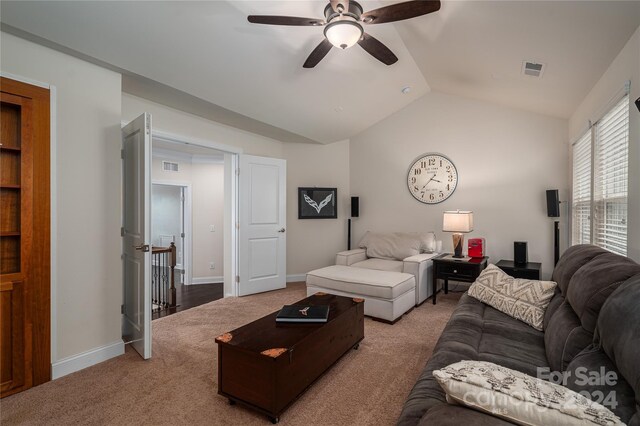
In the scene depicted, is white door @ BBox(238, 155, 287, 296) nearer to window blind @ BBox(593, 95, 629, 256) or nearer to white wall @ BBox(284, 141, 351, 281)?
white wall @ BBox(284, 141, 351, 281)

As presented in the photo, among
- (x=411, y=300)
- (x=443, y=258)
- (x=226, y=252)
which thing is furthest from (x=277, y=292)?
(x=443, y=258)

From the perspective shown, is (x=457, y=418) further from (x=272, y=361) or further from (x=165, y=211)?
(x=165, y=211)

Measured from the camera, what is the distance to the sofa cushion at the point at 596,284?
1.43 metres

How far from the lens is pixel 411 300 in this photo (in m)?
3.87

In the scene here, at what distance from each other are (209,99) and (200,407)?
2.87m

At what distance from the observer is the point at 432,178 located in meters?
4.98

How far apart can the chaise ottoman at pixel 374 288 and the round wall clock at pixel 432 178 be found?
1602mm

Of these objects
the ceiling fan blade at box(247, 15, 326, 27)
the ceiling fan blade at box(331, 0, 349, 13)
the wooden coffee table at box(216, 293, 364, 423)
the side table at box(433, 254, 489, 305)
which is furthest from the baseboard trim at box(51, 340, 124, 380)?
the side table at box(433, 254, 489, 305)

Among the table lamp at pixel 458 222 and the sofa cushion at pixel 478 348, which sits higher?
the table lamp at pixel 458 222

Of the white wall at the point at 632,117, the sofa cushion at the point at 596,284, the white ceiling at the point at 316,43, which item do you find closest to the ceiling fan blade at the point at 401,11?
the white ceiling at the point at 316,43

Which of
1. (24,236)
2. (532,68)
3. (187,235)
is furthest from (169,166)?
(532,68)

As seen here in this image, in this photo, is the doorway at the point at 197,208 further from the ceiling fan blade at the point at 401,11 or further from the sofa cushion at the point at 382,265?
the ceiling fan blade at the point at 401,11

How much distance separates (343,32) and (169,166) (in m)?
4.64

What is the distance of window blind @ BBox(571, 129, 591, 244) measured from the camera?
3225mm
